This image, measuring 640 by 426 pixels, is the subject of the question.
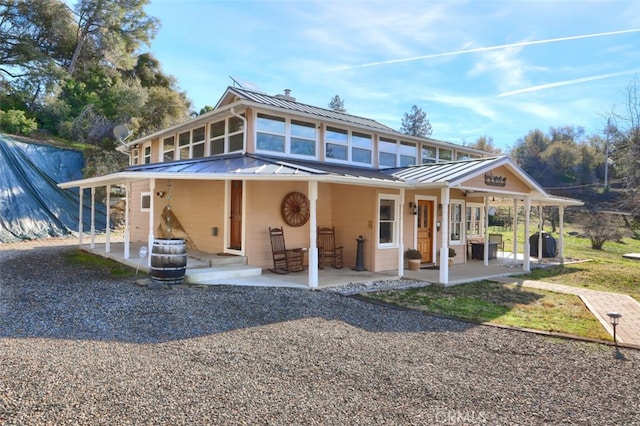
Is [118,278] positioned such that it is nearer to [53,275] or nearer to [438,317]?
[53,275]

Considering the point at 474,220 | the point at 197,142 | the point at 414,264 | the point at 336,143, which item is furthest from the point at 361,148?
the point at 474,220

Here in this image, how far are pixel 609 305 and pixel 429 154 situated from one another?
7.91m

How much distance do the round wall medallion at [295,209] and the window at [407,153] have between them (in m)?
4.57

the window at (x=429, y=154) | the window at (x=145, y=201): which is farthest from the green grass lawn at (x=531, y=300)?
the window at (x=145, y=201)

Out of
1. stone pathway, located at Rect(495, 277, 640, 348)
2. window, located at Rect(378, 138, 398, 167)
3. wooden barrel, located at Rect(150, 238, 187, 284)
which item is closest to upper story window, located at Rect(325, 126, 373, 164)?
window, located at Rect(378, 138, 398, 167)

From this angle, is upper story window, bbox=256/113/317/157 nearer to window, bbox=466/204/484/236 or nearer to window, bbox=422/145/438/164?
window, bbox=422/145/438/164

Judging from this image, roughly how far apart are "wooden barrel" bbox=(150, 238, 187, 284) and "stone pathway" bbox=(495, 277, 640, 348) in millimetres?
7242

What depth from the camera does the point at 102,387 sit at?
3.26m

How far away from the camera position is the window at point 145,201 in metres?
13.9

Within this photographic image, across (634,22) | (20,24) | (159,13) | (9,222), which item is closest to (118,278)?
(9,222)

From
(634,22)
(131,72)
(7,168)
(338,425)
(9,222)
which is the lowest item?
(338,425)

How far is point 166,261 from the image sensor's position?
7.37 m

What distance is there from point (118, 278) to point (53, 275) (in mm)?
1577

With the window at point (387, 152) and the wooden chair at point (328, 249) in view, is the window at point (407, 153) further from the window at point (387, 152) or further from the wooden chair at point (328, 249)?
the wooden chair at point (328, 249)
